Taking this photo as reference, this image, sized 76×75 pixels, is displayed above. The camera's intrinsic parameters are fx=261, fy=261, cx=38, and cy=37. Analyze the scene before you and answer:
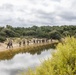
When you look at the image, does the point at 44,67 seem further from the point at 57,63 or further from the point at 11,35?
the point at 11,35

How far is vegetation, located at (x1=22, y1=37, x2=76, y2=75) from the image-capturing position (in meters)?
12.6

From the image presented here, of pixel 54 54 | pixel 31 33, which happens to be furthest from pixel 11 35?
pixel 54 54

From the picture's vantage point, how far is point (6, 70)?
40156 millimetres

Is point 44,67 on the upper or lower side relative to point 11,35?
upper

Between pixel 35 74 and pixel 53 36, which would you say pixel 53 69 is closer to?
pixel 35 74

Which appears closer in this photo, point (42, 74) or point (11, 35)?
point (42, 74)

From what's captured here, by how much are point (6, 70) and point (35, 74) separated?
27.3 meters

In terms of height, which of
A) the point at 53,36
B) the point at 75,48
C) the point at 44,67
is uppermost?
the point at 75,48

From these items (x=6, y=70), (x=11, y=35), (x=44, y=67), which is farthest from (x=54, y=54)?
(x=11, y=35)

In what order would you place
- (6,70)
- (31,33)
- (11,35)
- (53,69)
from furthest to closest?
(31,33)
(11,35)
(6,70)
(53,69)

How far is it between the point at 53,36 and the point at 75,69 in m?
99.3

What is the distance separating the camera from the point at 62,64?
42.4 ft

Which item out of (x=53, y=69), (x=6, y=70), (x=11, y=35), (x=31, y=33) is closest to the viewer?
(x=53, y=69)

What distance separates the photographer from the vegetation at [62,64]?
12.6 m
